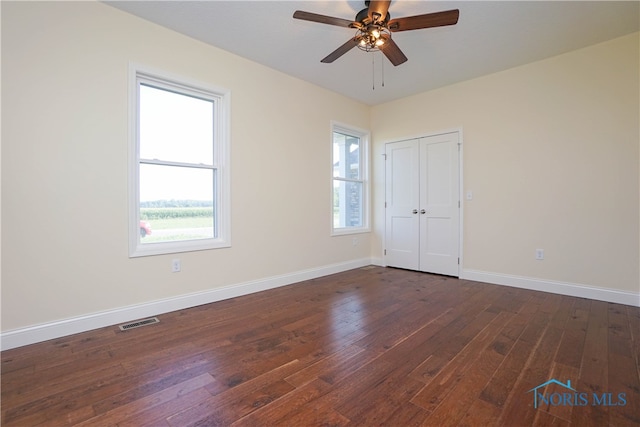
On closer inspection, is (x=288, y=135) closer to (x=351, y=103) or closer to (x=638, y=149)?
(x=351, y=103)

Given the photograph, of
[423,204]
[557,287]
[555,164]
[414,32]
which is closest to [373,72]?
[414,32]

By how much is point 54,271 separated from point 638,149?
5.55 m

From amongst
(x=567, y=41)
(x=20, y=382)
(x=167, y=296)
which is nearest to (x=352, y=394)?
(x=20, y=382)

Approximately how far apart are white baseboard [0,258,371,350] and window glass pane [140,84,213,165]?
1.45 m

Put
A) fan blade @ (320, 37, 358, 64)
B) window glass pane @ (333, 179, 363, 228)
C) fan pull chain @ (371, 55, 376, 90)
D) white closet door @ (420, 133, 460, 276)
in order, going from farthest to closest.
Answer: window glass pane @ (333, 179, 363, 228) < white closet door @ (420, 133, 460, 276) < fan pull chain @ (371, 55, 376, 90) < fan blade @ (320, 37, 358, 64)

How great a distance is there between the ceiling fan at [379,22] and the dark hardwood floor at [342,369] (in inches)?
97.2

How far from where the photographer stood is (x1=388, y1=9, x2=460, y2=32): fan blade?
220 centimetres

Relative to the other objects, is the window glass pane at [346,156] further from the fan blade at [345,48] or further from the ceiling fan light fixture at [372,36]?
the ceiling fan light fixture at [372,36]

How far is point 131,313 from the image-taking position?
270cm

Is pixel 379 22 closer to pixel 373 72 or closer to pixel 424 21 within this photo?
pixel 424 21

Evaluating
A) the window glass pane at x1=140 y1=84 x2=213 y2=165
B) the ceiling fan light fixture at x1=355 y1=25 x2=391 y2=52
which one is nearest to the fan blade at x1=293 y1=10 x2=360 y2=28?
the ceiling fan light fixture at x1=355 y1=25 x2=391 y2=52

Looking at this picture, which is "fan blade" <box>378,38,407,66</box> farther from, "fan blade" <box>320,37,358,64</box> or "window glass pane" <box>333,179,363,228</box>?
"window glass pane" <box>333,179,363,228</box>

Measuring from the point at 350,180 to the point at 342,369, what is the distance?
3.52 m

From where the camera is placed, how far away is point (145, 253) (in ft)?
9.15
